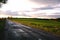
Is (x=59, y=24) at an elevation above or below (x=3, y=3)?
below

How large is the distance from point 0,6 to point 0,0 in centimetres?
406

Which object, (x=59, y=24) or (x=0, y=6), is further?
(x=59, y=24)

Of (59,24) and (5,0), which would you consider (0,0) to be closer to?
(5,0)

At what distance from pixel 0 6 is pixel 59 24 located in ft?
45.6

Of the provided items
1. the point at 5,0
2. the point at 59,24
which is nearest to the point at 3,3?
the point at 5,0

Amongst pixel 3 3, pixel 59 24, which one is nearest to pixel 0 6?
pixel 3 3

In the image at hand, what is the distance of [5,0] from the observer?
1261 inches

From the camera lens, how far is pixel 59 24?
41.1 m

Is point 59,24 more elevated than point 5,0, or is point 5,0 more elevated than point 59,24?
point 5,0

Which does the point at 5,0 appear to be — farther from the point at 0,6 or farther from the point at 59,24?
the point at 59,24

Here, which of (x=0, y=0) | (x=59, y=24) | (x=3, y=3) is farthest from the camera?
(x=59, y=24)

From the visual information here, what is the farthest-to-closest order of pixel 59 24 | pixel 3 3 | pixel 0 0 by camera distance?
pixel 59 24 < pixel 3 3 < pixel 0 0

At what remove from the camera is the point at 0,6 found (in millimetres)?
34688

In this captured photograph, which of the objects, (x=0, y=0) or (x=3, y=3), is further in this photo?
(x=3, y=3)
